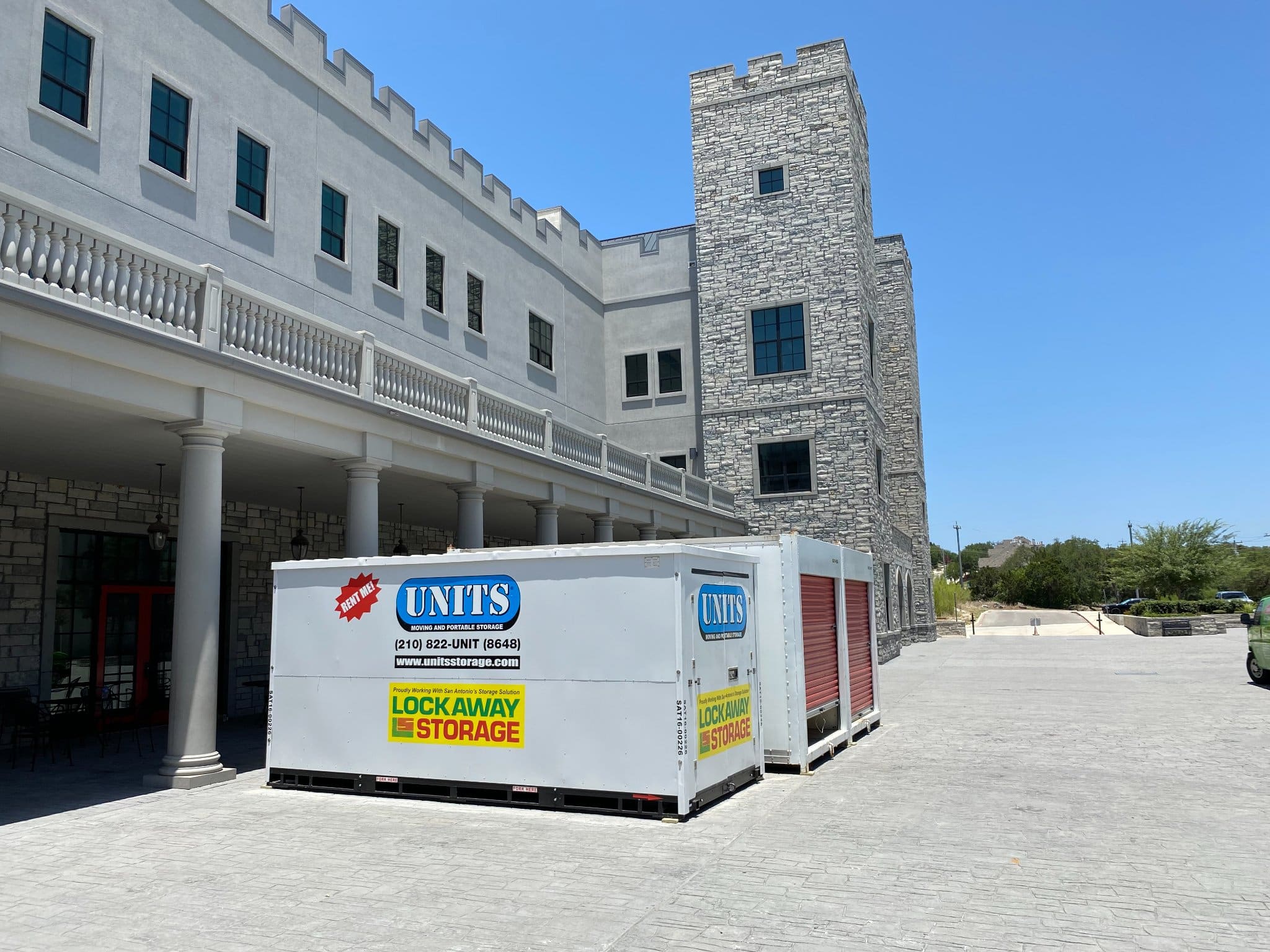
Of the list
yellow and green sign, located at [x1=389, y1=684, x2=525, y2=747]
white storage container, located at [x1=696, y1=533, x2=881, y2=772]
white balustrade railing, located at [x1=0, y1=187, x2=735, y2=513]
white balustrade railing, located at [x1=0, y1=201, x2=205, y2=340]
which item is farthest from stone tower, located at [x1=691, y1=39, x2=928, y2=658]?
white balustrade railing, located at [x1=0, y1=201, x2=205, y2=340]

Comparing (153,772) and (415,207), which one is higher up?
(415,207)

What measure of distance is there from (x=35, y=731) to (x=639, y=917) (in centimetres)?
1042

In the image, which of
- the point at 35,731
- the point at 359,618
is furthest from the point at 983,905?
the point at 35,731

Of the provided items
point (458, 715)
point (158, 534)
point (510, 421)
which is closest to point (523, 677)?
point (458, 715)

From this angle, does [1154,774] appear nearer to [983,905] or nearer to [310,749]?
[983,905]

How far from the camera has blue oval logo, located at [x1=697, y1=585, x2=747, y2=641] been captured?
9945mm

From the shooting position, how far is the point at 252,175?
17953 mm

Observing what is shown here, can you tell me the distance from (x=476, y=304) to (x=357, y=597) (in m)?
16.1

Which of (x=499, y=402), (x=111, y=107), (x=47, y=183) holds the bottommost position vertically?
(x=499, y=402)

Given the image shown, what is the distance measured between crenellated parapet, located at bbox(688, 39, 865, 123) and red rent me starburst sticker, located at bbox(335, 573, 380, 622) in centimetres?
2922

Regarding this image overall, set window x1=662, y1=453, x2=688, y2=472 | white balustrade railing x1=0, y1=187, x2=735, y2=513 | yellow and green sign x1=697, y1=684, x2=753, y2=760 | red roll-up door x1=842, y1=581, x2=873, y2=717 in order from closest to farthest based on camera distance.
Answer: white balustrade railing x1=0, y1=187, x2=735, y2=513
yellow and green sign x1=697, y1=684, x2=753, y2=760
red roll-up door x1=842, y1=581, x2=873, y2=717
window x1=662, y1=453, x2=688, y2=472

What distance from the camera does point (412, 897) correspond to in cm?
639

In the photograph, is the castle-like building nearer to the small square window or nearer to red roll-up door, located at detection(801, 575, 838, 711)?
the small square window

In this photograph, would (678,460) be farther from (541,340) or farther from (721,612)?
(721,612)
